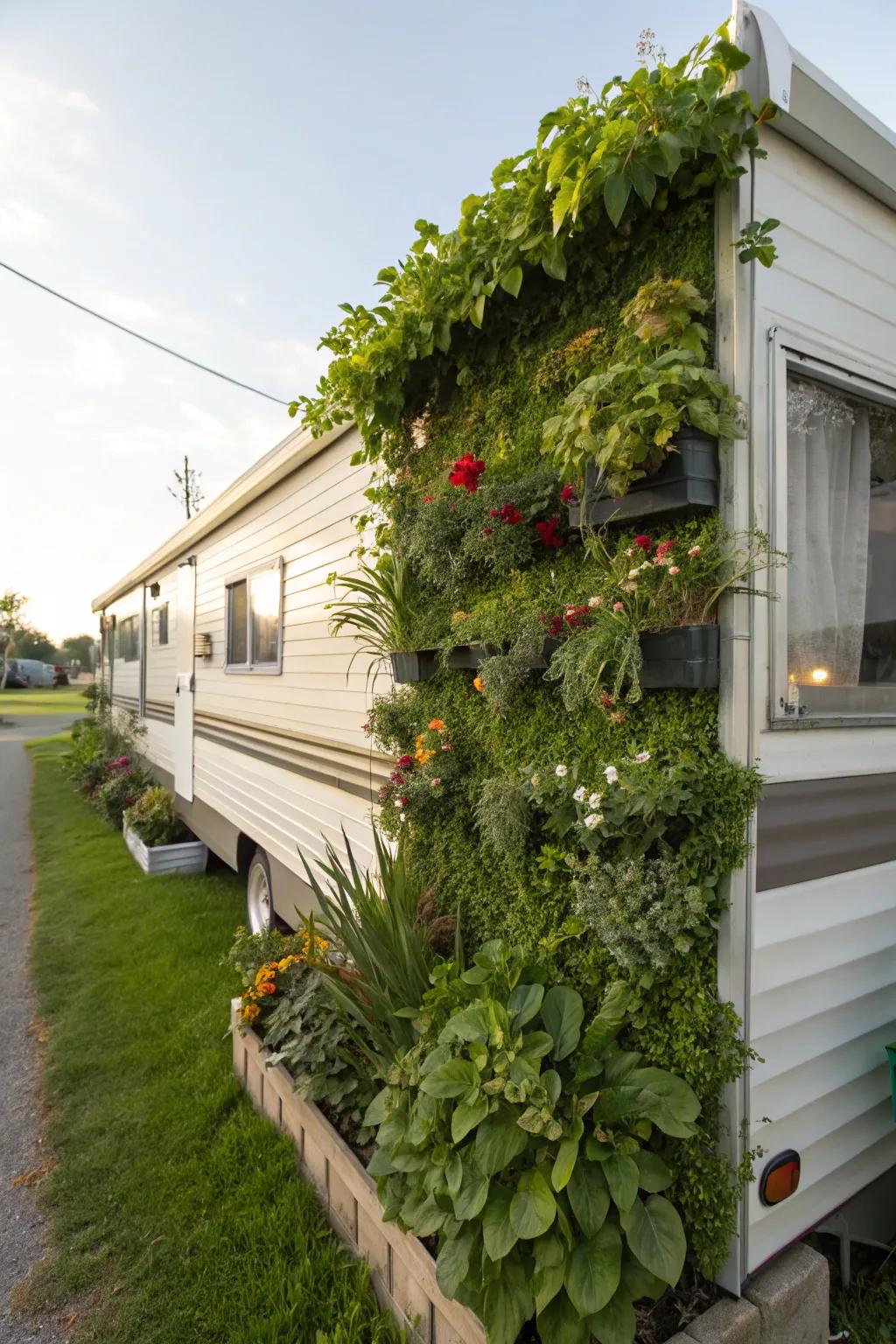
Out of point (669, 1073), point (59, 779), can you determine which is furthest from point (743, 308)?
point (59, 779)

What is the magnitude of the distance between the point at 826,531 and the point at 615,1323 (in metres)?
2.04

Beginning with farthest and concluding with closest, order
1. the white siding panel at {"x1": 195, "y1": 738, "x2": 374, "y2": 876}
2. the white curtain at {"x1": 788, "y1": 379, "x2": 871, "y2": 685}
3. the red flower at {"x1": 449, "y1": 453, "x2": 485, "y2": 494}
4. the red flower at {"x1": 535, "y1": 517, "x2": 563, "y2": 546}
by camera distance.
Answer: the white siding panel at {"x1": 195, "y1": 738, "x2": 374, "y2": 876} < the red flower at {"x1": 449, "y1": 453, "x2": 485, "y2": 494} < the red flower at {"x1": 535, "y1": 517, "x2": 563, "y2": 546} < the white curtain at {"x1": 788, "y1": 379, "x2": 871, "y2": 685}

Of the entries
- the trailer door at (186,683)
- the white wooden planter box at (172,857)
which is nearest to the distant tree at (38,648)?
the trailer door at (186,683)

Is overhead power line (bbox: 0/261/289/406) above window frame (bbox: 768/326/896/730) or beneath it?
above

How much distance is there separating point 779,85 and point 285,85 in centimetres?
495

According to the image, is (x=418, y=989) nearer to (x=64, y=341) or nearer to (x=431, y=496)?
(x=431, y=496)

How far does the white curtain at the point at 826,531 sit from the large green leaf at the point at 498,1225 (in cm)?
148

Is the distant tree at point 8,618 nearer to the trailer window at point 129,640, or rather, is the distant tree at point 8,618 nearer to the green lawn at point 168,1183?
the trailer window at point 129,640

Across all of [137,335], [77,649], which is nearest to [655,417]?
[137,335]

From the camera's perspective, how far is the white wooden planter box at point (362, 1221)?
1698mm

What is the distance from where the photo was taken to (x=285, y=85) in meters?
5.06

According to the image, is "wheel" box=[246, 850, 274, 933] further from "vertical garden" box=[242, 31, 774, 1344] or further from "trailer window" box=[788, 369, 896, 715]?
"trailer window" box=[788, 369, 896, 715]

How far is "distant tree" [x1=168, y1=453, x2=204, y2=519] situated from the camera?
20.1 metres

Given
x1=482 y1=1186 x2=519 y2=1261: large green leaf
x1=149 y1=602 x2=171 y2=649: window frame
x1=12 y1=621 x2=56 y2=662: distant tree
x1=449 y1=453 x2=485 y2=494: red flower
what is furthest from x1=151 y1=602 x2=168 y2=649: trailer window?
x1=12 y1=621 x2=56 y2=662: distant tree
